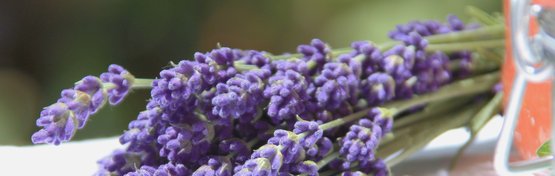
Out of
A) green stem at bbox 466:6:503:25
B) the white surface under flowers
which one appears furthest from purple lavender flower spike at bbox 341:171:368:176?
green stem at bbox 466:6:503:25

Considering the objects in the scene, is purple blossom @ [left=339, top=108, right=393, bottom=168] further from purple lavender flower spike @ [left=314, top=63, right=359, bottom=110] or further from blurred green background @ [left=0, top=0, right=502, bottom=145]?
blurred green background @ [left=0, top=0, right=502, bottom=145]

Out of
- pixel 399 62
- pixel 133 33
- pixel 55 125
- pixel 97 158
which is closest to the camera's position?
pixel 55 125

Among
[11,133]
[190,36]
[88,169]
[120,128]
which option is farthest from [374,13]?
[88,169]

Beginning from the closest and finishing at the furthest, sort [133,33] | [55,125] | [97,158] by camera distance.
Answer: [55,125] → [97,158] → [133,33]

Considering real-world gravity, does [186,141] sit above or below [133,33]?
below

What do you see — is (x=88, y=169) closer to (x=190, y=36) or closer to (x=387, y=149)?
(x=387, y=149)

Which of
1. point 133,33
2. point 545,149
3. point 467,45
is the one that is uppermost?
point 133,33

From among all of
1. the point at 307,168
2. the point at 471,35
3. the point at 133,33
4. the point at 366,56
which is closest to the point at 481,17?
the point at 471,35

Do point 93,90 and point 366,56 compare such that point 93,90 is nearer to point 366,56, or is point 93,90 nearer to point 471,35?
point 366,56

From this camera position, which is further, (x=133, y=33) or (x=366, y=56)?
(x=133, y=33)
